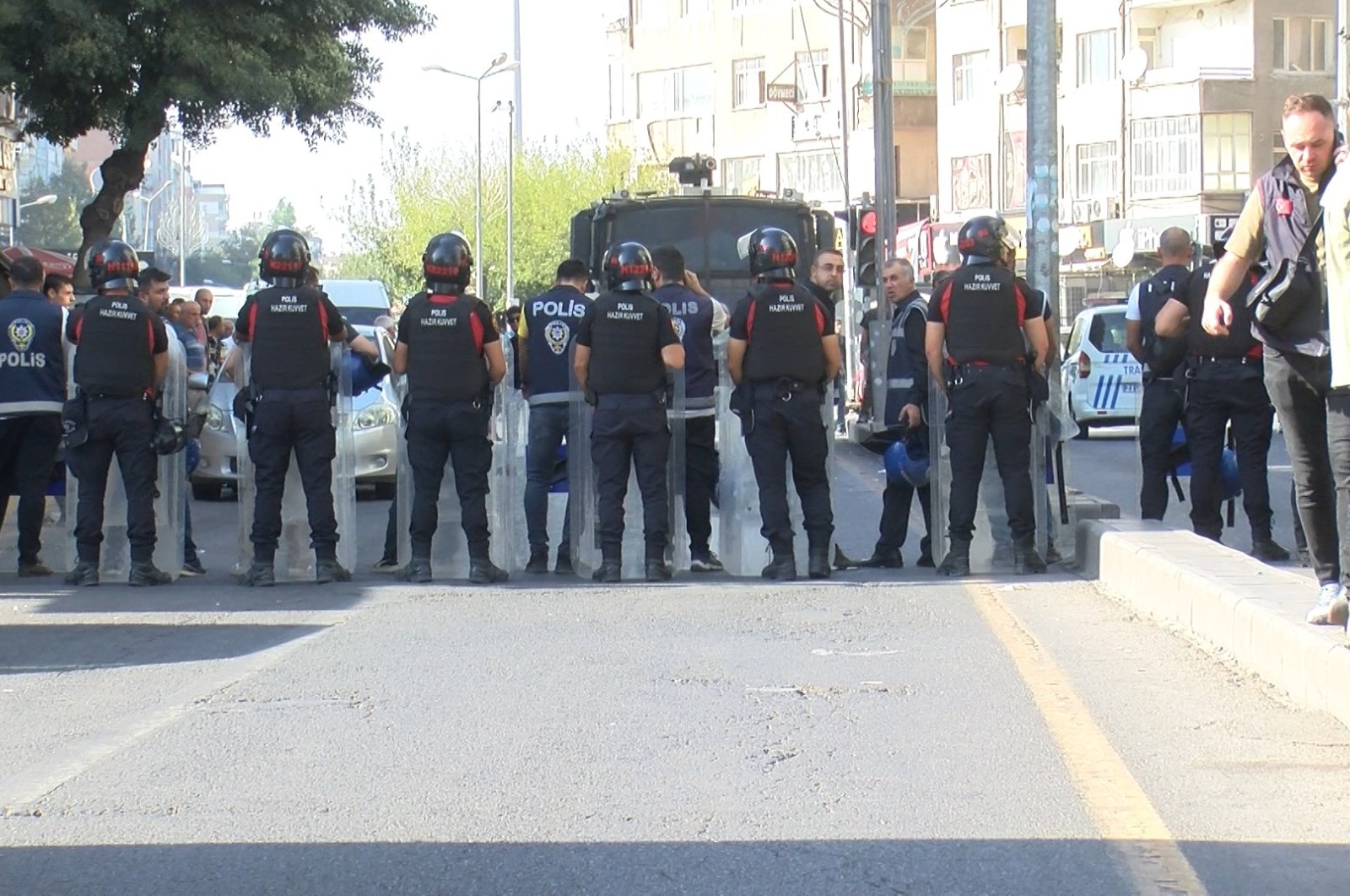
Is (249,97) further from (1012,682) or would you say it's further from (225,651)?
(1012,682)

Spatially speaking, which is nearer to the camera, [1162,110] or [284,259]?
[284,259]

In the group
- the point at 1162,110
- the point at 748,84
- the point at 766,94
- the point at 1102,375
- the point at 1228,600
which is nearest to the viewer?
the point at 1228,600

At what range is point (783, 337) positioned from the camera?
1125cm

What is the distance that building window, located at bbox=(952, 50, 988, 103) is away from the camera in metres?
59.6

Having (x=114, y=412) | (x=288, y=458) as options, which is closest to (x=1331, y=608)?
(x=288, y=458)

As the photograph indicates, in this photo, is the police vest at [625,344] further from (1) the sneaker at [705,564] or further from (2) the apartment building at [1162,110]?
(2) the apartment building at [1162,110]

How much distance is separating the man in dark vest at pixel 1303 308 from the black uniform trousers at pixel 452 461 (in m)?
4.65

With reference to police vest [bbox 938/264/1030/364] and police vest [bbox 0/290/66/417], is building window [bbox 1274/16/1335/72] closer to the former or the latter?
police vest [bbox 938/264/1030/364]

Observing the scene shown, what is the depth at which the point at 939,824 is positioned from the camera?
5.50 metres

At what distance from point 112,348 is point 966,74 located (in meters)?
51.2

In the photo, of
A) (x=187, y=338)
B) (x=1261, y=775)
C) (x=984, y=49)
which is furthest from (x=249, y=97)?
(x=984, y=49)

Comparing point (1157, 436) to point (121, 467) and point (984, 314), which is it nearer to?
point (984, 314)

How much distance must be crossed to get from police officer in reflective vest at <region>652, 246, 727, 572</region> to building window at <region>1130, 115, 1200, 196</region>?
40740 millimetres

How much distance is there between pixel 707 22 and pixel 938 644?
6717cm
